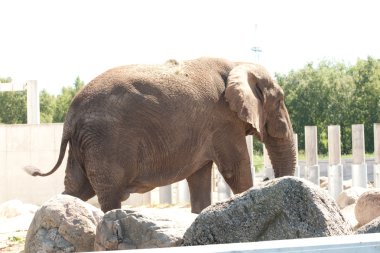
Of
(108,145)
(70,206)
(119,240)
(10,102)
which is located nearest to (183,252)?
(119,240)

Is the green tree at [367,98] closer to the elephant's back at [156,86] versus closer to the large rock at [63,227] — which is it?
the elephant's back at [156,86]

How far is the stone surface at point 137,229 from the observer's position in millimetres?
5821

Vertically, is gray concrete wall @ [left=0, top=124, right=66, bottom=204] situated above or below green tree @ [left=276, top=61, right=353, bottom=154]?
below

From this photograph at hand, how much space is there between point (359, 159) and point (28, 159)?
6.88m

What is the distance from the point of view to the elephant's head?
9812mm

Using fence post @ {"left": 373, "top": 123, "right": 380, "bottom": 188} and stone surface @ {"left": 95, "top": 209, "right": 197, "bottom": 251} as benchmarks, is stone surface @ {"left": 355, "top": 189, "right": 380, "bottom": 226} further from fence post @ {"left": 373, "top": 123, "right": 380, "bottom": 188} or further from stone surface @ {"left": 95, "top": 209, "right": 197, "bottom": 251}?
fence post @ {"left": 373, "top": 123, "right": 380, "bottom": 188}

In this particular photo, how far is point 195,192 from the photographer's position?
10.5 metres

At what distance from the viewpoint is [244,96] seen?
9.82 metres

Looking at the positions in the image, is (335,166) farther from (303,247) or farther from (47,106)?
(47,106)

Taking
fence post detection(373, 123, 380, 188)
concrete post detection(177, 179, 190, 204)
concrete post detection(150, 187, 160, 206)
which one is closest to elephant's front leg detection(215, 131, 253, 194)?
fence post detection(373, 123, 380, 188)

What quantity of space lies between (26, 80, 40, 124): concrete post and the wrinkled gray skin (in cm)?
1158

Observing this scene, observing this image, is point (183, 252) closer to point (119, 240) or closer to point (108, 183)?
point (119, 240)

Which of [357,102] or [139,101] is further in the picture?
[357,102]

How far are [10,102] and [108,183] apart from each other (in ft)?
162
